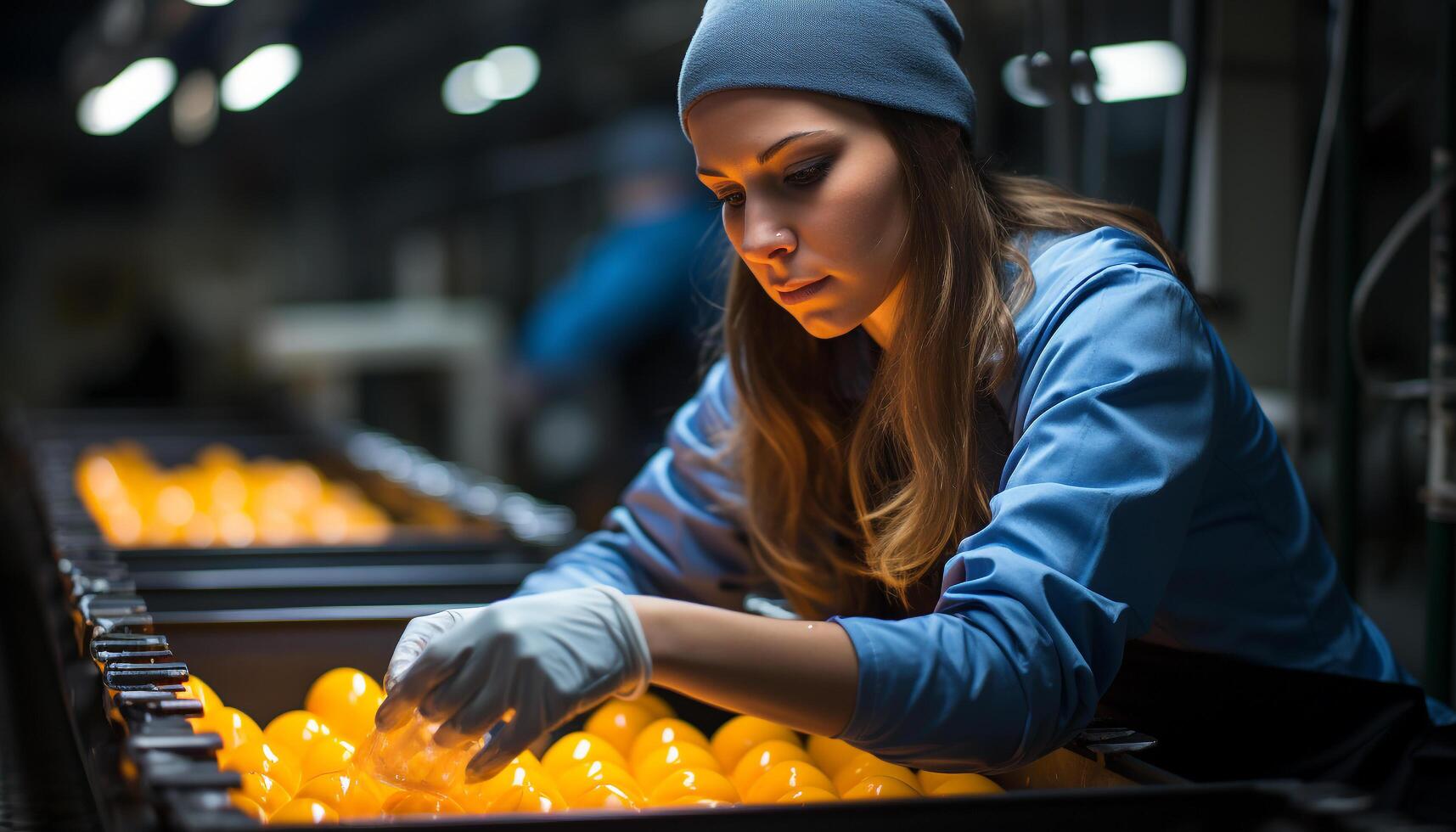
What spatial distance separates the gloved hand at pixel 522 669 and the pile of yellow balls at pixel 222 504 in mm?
1651

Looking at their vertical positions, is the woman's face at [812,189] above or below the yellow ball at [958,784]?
above

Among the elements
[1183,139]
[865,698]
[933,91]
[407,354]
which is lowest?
[407,354]

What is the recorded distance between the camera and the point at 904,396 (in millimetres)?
1319

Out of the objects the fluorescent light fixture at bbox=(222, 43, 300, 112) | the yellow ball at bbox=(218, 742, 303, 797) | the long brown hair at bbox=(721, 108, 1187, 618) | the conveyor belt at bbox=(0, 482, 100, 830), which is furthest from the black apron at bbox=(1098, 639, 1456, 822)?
the fluorescent light fixture at bbox=(222, 43, 300, 112)

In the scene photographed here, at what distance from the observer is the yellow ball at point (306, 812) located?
102cm

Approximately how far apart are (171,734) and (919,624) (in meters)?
0.57

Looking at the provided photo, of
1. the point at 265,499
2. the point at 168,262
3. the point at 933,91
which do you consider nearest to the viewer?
the point at 933,91

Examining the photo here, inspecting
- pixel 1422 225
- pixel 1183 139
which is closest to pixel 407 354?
pixel 1422 225

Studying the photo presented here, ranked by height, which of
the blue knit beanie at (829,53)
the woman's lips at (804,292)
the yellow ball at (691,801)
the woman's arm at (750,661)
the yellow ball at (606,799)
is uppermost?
the blue knit beanie at (829,53)

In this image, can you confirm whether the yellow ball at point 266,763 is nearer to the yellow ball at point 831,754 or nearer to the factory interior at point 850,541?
the factory interior at point 850,541

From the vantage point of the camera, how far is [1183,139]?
2.22m

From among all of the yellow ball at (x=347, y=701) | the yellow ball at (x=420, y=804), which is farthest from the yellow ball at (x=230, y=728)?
the yellow ball at (x=420, y=804)

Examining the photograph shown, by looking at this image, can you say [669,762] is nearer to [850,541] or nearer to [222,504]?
[850,541]

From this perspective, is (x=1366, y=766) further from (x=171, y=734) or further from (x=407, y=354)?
(x=407, y=354)
